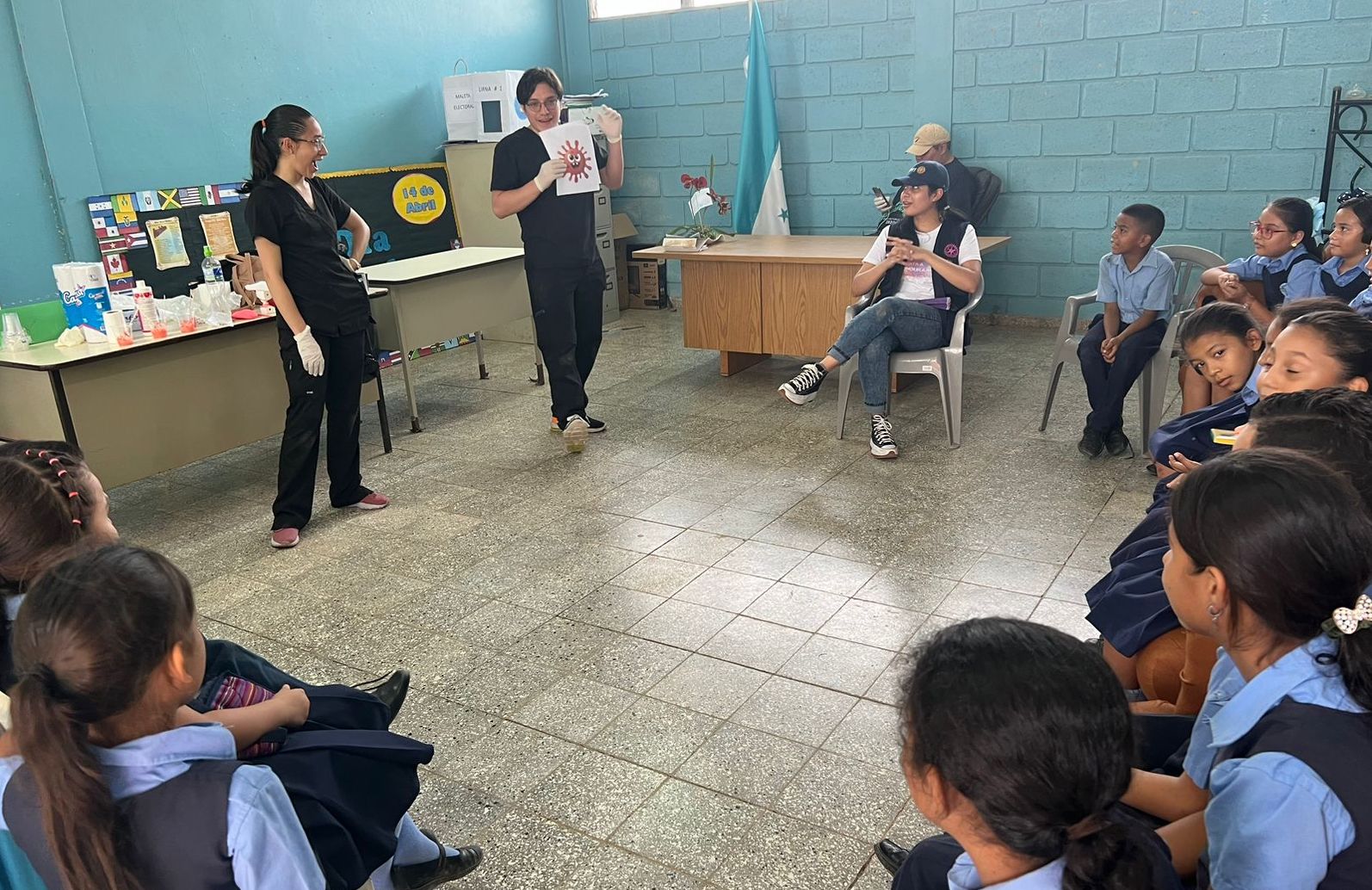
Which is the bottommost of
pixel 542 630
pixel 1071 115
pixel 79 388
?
pixel 542 630

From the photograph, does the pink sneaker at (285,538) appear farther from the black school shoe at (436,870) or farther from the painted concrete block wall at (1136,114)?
the painted concrete block wall at (1136,114)

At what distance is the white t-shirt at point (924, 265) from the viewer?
395 centimetres

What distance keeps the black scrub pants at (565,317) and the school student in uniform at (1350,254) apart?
2722mm

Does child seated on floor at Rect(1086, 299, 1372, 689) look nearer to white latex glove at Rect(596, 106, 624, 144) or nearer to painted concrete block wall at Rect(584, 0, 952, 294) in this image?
white latex glove at Rect(596, 106, 624, 144)

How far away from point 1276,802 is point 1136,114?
532 cm

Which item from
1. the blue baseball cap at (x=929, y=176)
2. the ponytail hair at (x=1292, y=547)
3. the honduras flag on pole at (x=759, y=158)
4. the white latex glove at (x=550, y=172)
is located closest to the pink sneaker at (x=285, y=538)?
the white latex glove at (x=550, y=172)

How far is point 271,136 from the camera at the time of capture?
3150mm

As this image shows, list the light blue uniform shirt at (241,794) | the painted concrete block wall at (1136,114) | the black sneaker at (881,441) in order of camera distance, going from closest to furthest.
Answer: the light blue uniform shirt at (241,794) < the black sneaker at (881,441) < the painted concrete block wall at (1136,114)

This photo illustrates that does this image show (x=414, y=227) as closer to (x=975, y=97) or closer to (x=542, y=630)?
(x=975, y=97)

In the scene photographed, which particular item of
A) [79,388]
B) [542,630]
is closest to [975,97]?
[542,630]

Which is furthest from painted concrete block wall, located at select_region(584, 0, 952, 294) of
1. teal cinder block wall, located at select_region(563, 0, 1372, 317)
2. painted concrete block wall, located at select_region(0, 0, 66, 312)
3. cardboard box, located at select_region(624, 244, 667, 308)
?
painted concrete block wall, located at select_region(0, 0, 66, 312)

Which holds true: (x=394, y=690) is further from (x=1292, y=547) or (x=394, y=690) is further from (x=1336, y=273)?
(x=1336, y=273)

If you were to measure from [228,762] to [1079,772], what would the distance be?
0.91 meters

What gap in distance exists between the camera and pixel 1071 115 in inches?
218
